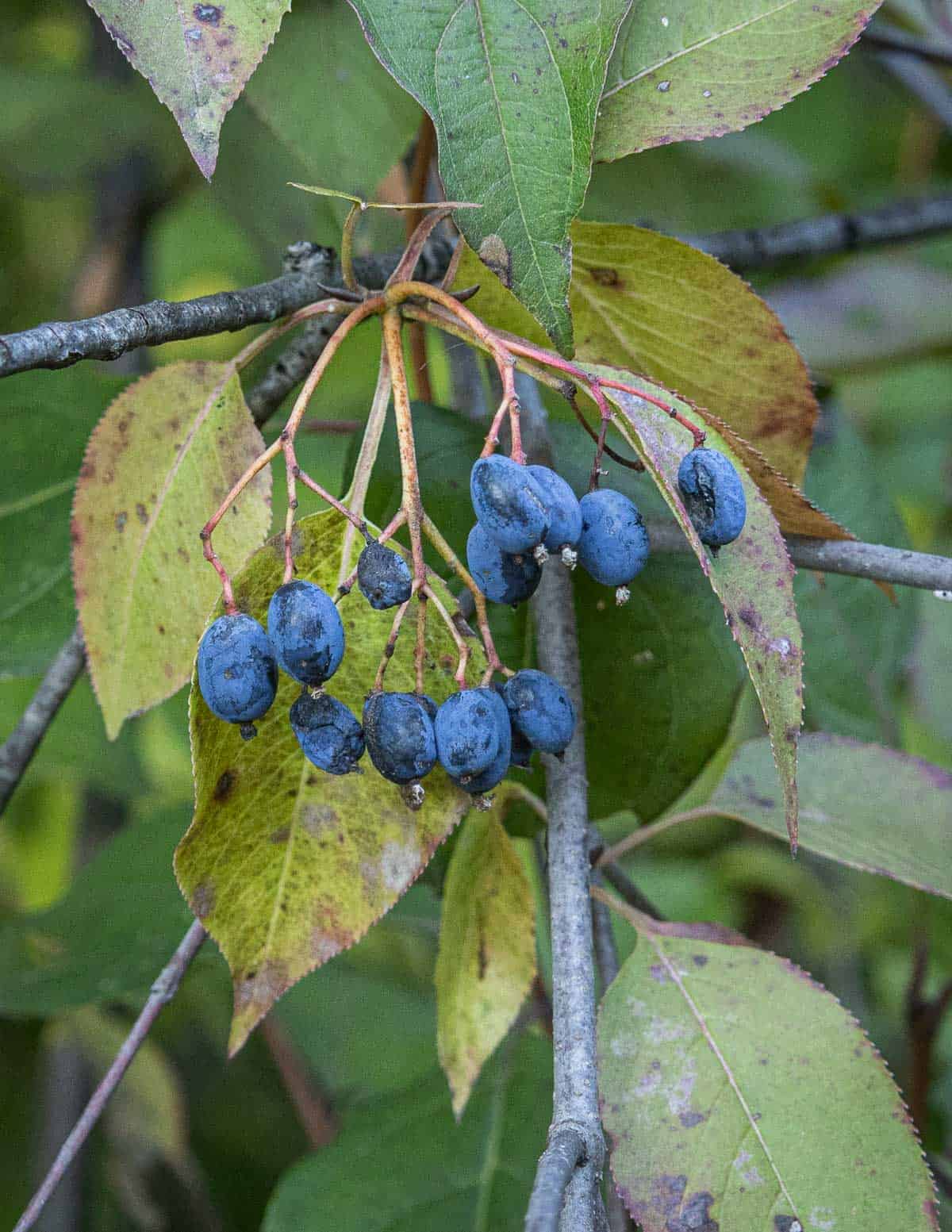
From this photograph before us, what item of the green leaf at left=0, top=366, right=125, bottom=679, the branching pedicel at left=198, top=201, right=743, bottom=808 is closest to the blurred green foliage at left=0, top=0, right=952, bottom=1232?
the green leaf at left=0, top=366, right=125, bottom=679

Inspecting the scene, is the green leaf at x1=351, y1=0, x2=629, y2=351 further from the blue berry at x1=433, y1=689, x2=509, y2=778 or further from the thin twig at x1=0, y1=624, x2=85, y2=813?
the thin twig at x1=0, y1=624, x2=85, y2=813

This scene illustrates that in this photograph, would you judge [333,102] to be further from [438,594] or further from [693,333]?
[438,594]

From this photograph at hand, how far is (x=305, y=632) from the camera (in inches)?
22.2

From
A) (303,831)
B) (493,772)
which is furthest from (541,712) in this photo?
(303,831)

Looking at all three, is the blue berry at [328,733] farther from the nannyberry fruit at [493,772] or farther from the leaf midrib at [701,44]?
the leaf midrib at [701,44]

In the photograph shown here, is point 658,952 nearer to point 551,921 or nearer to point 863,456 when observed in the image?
point 551,921

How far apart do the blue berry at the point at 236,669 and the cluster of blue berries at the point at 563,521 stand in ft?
0.39

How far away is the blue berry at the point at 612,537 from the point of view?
622 mm

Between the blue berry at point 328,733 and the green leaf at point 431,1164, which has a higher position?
the blue berry at point 328,733

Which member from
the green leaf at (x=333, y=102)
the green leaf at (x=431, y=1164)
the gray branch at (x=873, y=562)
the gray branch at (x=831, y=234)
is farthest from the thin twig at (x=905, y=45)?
the green leaf at (x=431, y=1164)

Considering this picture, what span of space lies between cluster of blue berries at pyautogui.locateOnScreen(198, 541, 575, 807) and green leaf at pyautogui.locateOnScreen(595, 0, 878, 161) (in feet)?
1.17

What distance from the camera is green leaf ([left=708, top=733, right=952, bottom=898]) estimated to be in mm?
873

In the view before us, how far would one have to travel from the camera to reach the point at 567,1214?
0.49 metres

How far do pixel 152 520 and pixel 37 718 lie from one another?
22 centimetres
